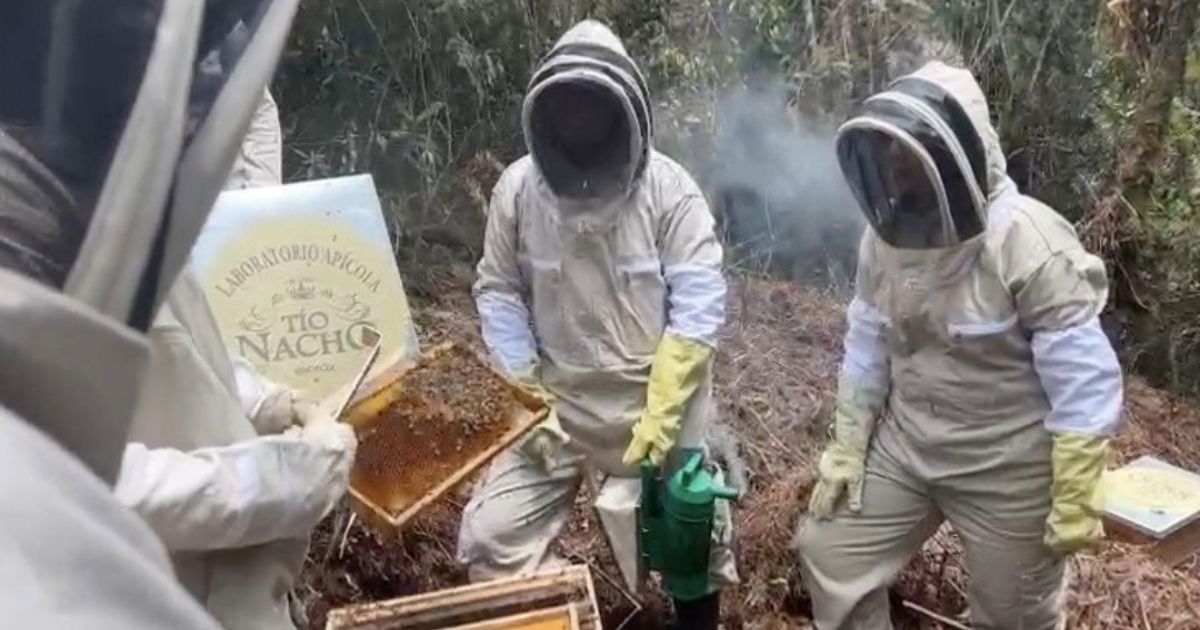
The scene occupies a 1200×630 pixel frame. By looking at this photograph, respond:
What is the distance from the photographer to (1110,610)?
421 centimetres

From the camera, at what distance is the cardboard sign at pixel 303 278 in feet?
12.4

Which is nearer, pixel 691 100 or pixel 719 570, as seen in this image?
pixel 719 570

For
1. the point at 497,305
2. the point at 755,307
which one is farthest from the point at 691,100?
the point at 497,305

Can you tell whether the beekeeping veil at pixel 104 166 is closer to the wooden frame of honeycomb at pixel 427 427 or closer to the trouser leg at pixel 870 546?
the wooden frame of honeycomb at pixel 427 427

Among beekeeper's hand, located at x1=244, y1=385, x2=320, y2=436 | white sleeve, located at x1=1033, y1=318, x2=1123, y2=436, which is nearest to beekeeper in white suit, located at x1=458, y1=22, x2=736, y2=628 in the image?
white sleeve, located at x1=1033, y1=318, x2=1123, y2=436

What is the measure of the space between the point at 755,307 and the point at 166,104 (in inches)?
212

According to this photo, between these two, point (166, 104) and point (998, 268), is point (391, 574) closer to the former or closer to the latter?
point (998, 268)

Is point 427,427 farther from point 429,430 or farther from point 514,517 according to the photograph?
point 514,517

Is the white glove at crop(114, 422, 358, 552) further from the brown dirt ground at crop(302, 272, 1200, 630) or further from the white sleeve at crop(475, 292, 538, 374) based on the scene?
the brown dirt ground at crop(302, 272, 1200, 630)

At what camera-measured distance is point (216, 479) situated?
6.70 feet

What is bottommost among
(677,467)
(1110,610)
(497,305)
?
(1110,610)

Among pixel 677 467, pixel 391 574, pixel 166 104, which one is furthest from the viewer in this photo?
pixel 391 574

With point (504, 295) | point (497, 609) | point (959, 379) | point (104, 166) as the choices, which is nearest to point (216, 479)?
point (104, 166)

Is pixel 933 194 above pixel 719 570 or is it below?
above
